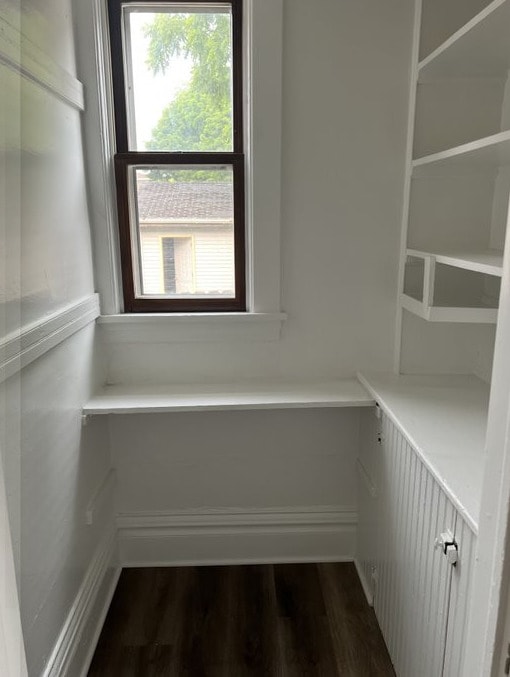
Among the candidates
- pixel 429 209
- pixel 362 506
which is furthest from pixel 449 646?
pixel 429 209

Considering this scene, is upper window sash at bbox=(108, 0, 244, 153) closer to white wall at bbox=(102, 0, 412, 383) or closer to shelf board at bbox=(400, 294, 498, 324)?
white wall at bbox=(102, 0, 412, 383)

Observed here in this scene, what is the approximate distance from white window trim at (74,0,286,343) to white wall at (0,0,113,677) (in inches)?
3.0

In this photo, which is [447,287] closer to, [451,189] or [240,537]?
[451,189]

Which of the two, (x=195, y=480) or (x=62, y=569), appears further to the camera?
(x=195, y=480)

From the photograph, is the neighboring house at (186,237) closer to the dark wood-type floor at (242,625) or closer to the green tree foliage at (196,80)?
the green tree foliage at (196,80)

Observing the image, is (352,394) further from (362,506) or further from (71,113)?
(71,113)

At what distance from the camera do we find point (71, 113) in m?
1.72

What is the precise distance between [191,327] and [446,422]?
1032 mm

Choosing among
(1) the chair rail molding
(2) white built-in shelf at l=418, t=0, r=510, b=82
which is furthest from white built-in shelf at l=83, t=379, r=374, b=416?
(2) white built-in shelf at l=418, t=0, r=510, b=82

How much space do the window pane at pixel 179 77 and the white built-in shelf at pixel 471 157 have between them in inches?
29.6

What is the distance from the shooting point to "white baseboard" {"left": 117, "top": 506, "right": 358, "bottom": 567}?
222 centimetres

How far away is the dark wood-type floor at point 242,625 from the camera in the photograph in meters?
1.74

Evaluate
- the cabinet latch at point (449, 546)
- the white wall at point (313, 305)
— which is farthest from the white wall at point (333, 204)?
the cabinet latch at point (449, 546)

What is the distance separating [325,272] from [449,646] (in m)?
1.32
